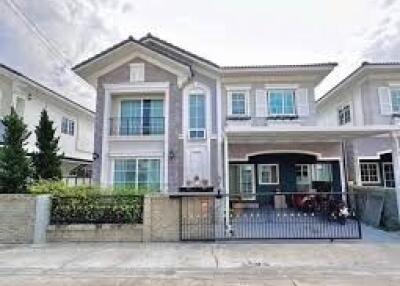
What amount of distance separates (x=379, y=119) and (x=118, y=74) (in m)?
14.0

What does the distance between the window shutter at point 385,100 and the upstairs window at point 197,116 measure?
974 cm

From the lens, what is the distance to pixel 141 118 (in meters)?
16.1

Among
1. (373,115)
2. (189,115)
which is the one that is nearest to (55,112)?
(189,115)

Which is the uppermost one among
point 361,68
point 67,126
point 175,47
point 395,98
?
point 175,47

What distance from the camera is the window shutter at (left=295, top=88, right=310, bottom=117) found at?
→ 16625 mm

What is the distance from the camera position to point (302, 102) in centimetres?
1672

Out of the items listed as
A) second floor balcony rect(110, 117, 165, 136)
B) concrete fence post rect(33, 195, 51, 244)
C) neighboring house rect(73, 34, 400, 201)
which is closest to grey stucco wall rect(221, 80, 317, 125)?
neighboring house rect(73, 34, 400, 201)

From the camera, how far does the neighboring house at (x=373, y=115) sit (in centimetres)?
1709

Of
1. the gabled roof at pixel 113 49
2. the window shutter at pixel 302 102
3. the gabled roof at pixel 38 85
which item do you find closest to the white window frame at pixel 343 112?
the window shutter at pixel 302 102

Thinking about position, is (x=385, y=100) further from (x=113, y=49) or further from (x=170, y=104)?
(x=113, y=49)

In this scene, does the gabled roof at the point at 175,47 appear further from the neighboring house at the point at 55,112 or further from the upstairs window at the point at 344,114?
the upstairs window at the point at 344,114

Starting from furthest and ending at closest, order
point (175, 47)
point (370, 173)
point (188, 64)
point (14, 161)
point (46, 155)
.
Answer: point (370, 173) < point (175, 47) < point (188, 64) < point (46, 155) < point (14, 161)

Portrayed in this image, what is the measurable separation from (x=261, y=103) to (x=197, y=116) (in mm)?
3671

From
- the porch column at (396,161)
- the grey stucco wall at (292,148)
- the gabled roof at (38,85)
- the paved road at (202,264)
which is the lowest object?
the paved road at (202,264)
